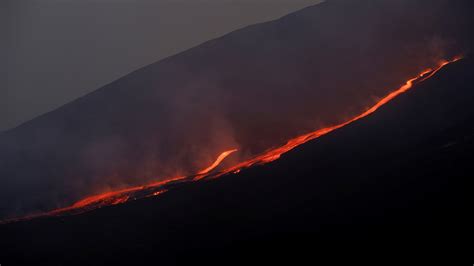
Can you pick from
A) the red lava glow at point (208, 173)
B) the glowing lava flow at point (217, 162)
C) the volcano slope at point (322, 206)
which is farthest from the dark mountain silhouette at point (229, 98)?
the volcano slope at point (322, 206)

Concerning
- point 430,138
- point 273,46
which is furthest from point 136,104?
point 430,138

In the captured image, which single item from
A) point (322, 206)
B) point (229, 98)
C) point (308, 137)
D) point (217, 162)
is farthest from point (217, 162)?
point (322, 206)

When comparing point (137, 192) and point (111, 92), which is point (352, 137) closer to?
point (137, 192)

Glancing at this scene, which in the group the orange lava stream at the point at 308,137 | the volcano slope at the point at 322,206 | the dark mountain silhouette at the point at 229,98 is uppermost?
the dark mountain silhouette at the point at 229,98

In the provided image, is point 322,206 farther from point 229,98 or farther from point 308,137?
point 229,98

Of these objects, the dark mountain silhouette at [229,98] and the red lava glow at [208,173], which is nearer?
the red lava glow at [208,173]

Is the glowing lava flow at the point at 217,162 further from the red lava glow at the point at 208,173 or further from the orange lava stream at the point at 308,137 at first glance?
the orange lava stream at the point at 308,137
